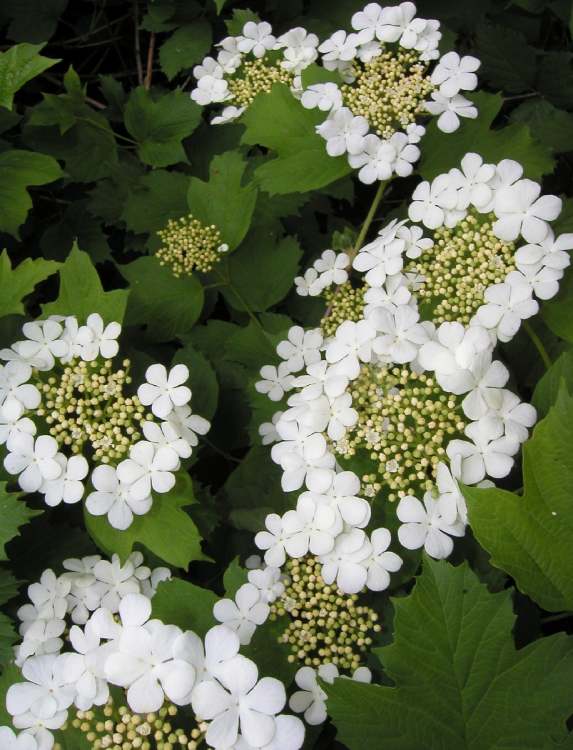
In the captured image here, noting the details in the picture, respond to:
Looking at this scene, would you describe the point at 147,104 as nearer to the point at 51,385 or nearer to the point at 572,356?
the point at 51,385

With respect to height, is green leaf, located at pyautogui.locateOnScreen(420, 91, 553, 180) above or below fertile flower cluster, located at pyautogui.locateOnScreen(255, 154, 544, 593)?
above

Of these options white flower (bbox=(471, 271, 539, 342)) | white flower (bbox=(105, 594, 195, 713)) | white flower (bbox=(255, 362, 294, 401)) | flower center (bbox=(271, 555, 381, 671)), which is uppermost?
white flower (bbox=(471, 271, 539, 342))

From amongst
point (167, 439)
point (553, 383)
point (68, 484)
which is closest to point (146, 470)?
point (167, 439)

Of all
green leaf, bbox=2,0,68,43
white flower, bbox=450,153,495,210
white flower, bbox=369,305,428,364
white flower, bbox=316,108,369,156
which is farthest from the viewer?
green leaf, bbox=2,0,68,43

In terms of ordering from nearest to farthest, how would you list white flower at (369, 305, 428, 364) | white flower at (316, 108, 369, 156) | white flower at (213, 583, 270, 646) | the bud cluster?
the bud cluster, white flower at (213, 583, 270, 646), white flower at (369, 305, 428, 364), white flower at (316, 108, 369, 156)

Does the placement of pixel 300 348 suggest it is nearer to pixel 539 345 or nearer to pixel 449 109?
pixel 539 345

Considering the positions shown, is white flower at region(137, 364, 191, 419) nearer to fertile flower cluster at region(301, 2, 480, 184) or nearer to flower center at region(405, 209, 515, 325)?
flower center at region(405, 209, 515, 325)

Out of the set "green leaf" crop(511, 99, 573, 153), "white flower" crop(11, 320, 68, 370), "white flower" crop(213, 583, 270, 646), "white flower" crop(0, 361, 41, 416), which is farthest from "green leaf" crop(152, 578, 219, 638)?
"green leaf" crop(511, 99, 573, 153)
